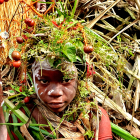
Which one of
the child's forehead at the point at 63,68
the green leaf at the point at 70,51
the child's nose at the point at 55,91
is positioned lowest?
the child's nose at the point at 55,91

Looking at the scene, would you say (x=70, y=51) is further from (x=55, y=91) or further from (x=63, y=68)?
(x=55, y=91)

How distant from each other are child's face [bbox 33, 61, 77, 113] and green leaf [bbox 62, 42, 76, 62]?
0.11 meters

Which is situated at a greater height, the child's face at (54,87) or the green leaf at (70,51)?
the green leaf at (70,51)

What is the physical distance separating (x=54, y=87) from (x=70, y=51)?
8.7 inches

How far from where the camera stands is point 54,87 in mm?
1124

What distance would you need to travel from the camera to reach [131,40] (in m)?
1.93

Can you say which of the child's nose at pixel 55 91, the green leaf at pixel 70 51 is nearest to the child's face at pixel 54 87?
the child's nose at pixel 55 91

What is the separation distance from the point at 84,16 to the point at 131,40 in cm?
51

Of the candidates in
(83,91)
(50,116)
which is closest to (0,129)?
(50,116)

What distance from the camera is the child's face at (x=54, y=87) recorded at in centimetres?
112

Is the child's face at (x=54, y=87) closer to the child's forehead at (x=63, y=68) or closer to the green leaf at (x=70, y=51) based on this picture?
the child's forehead at (x=63, y=68)

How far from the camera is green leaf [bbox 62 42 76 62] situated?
1053 mm

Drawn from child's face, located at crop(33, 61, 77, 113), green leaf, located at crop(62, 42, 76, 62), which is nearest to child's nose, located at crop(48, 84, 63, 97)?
child's face, located at crop(33, 61, 77, 113)

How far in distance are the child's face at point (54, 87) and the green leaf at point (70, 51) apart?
0.11 m
